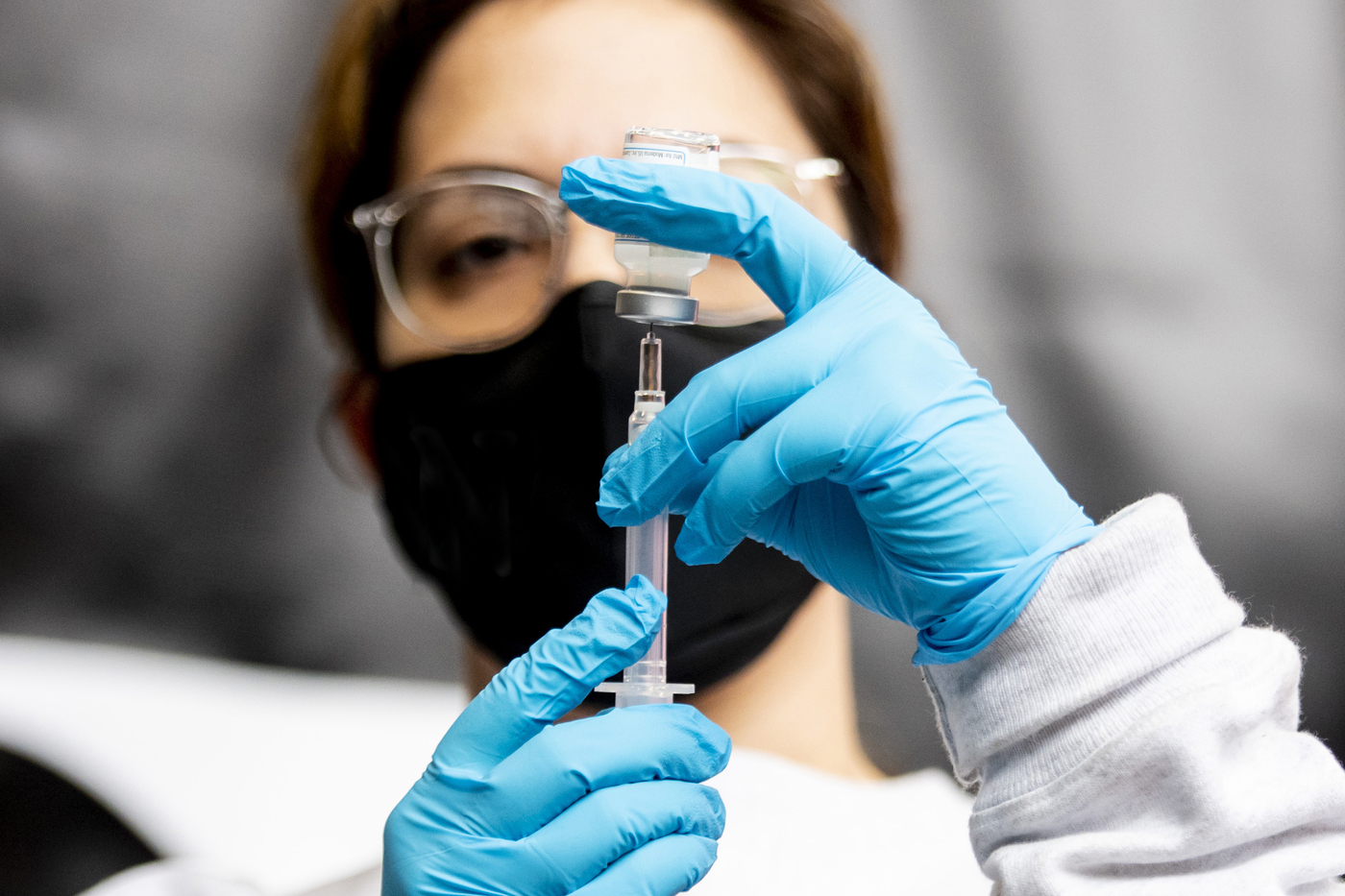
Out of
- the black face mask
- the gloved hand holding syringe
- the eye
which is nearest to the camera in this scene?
the gloved hand holding syringe

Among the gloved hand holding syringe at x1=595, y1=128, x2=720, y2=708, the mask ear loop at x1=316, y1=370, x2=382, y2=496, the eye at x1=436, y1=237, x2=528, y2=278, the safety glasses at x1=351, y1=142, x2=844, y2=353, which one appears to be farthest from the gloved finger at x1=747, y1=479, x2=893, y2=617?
the mask ear loop at x1=316, y1=370, x2=382, y2=496

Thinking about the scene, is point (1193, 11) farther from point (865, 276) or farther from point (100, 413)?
point (100, 413)

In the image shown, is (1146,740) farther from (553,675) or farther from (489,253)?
(489,253)

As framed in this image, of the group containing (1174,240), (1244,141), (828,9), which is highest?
(828,9)

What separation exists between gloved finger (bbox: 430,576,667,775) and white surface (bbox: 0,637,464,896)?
0.66 meters

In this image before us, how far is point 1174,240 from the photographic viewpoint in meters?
1.35

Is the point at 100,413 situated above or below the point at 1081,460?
above

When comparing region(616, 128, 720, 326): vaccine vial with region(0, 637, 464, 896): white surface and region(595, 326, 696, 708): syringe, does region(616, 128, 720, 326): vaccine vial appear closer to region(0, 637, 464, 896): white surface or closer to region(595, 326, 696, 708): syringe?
region(595, 326, 696, 708): syringe

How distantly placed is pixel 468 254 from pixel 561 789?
0.82m

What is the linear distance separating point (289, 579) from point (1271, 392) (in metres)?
1.55

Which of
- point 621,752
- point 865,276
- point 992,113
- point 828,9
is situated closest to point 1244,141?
point 992,113

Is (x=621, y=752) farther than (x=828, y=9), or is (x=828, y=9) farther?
(x=828, y=9)

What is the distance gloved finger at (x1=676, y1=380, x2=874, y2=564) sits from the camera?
767 millimetres

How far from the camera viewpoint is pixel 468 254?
1.30 m
